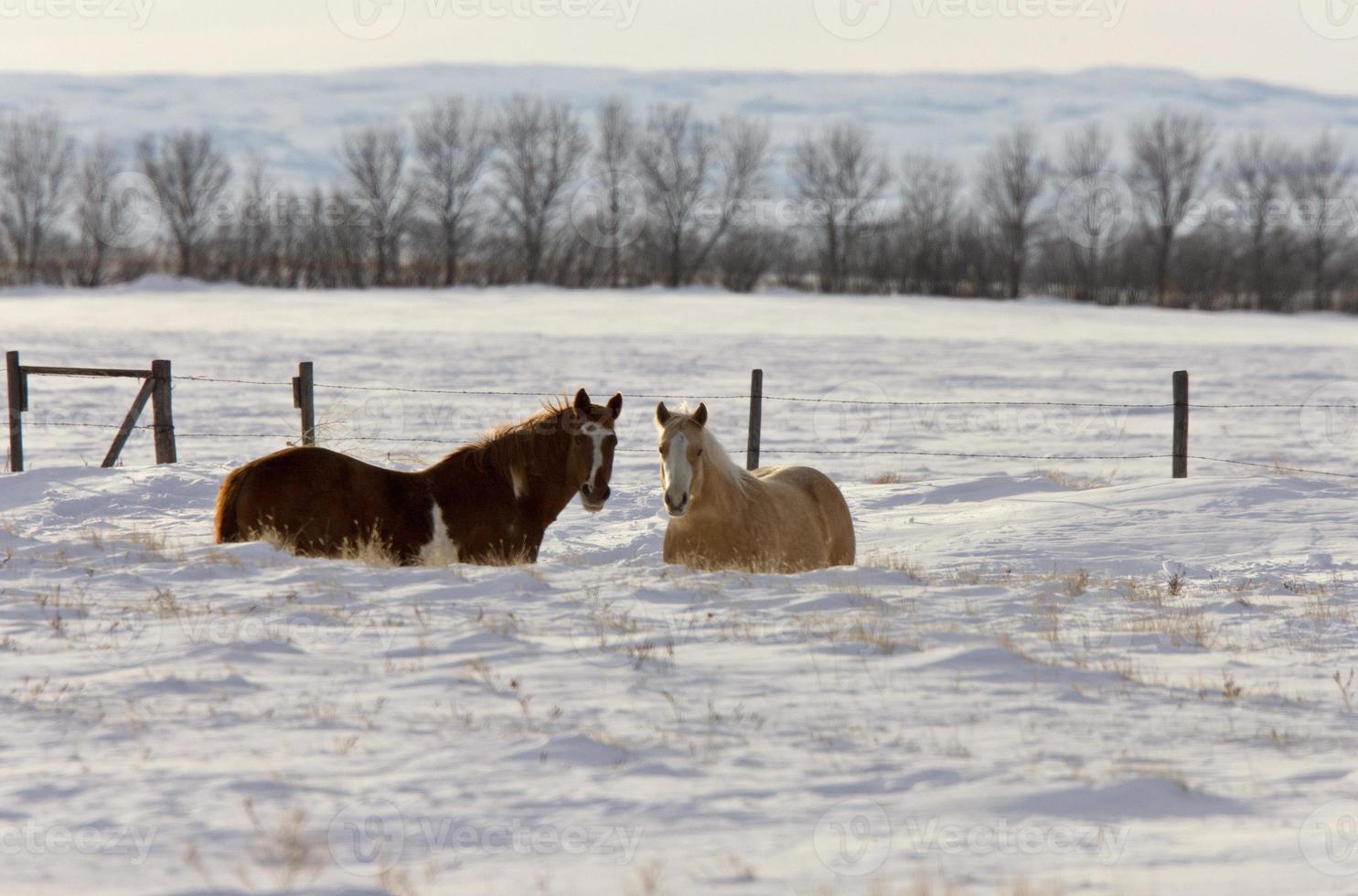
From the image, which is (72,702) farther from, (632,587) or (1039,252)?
(1039,252)

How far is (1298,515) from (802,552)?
429 centimetres

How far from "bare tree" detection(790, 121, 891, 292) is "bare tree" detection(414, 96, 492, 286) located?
1824 centimetres

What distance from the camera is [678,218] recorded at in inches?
2704

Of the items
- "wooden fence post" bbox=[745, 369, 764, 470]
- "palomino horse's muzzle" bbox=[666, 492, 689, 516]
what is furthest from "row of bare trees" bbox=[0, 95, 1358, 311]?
"palomino horse's muzzle" bbox=[666, 492, 689, 516]

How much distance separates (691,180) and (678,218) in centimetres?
339

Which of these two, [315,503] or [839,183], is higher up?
[839,183]

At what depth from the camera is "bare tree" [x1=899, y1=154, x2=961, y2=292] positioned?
62.5 metres
